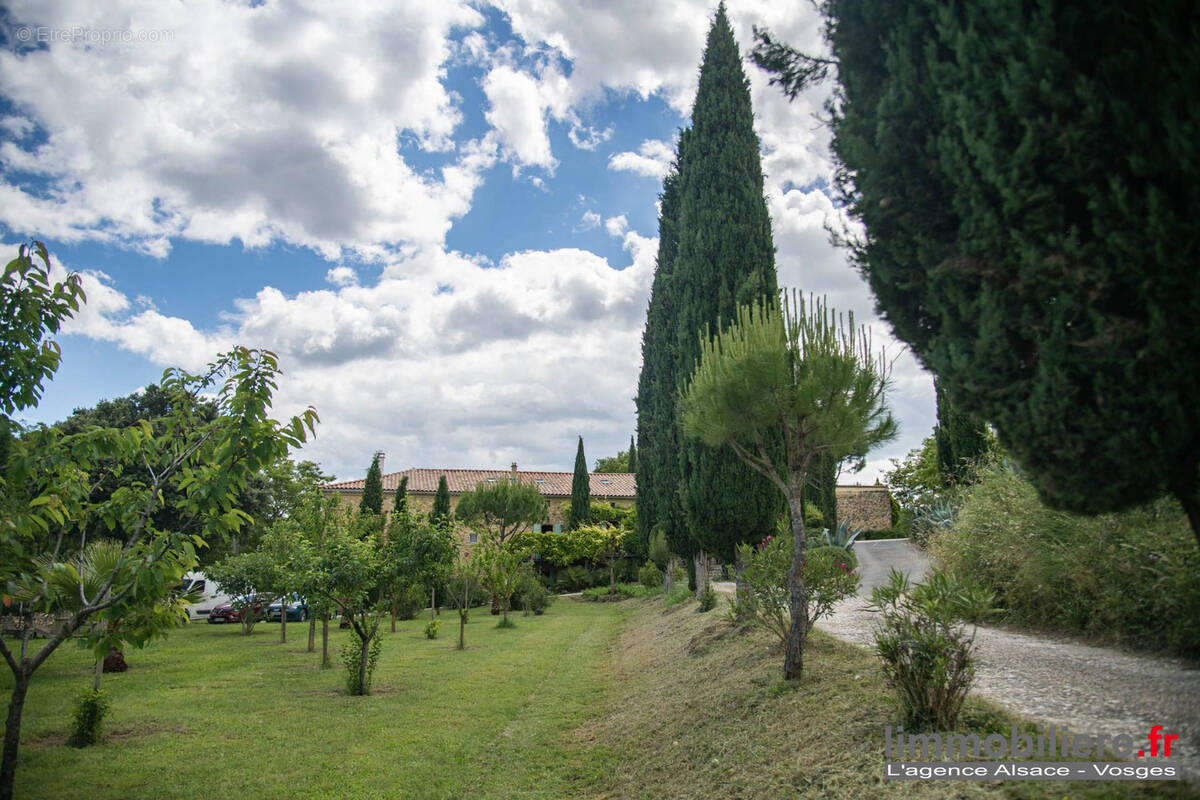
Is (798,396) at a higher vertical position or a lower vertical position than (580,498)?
higher

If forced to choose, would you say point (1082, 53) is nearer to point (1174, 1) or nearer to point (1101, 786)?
point (1174, 1)

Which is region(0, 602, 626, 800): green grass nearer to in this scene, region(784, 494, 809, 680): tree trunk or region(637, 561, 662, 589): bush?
region(784, 494, 809, 680): tree trunk

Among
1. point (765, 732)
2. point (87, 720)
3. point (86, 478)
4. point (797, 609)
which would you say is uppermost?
point (86, 478)

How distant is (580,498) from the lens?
37031 mm

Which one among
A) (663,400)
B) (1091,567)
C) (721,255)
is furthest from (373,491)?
(1091,567)

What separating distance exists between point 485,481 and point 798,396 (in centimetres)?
3623

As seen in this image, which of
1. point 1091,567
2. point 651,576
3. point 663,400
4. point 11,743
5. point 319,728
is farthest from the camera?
point 651,576

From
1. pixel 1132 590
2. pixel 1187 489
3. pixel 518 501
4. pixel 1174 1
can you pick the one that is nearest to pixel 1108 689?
pixel 1132 590

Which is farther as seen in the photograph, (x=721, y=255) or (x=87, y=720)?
(x=721, y=255)

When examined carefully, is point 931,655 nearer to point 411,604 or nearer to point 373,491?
point 411,604

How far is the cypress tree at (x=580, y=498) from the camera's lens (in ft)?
120

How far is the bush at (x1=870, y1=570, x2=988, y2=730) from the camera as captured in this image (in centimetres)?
407

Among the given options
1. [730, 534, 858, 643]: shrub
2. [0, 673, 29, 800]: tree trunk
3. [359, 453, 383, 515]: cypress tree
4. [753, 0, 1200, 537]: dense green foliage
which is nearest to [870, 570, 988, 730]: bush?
[753, 0, 1200, 537]: dense green foliage

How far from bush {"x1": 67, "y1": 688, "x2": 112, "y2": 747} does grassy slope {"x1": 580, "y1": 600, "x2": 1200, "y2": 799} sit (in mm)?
5526
